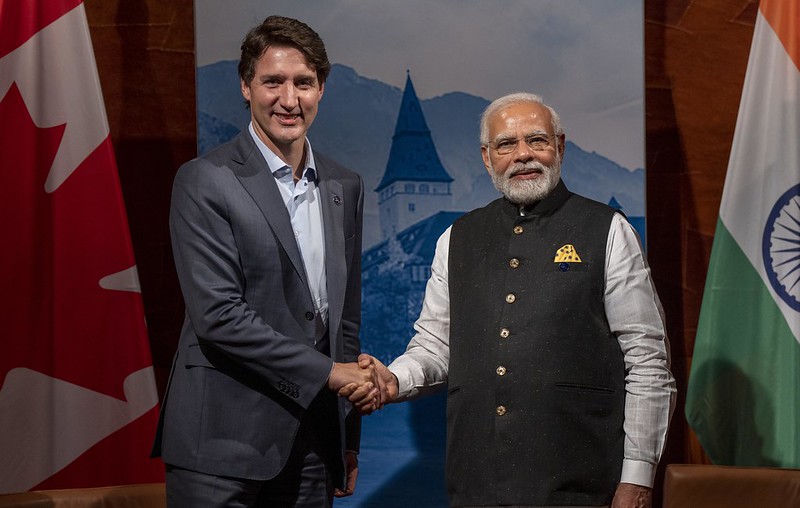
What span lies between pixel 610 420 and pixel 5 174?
6.57 feet

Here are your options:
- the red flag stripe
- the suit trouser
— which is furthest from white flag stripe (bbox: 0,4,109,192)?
the red flag stripe

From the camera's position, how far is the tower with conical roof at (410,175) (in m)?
3.49

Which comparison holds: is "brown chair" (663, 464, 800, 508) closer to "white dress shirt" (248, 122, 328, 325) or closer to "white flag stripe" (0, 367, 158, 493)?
"white dress shirt" (248, 122, 328, 325)

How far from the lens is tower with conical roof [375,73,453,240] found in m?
3.49

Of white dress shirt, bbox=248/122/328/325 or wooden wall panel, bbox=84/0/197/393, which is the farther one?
wooden wall panel, bbox=84/0/197/393

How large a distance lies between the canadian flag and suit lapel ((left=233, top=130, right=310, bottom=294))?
0.88 meters

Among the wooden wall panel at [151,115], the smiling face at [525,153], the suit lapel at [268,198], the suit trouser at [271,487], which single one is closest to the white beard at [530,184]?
the smiling face at [525,153]

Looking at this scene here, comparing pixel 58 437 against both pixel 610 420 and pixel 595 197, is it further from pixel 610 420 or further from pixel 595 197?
pixel 595 197

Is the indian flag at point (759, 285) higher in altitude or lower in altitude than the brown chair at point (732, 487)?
higher

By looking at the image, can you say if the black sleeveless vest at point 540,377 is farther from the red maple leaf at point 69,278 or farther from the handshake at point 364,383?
the red maple leaf at point 69,278

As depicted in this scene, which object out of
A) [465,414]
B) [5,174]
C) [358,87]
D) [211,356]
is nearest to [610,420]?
[465,414]

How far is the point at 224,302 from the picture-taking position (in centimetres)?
220

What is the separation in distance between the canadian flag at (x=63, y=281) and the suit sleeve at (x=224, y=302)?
83cm

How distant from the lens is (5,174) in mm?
2961
